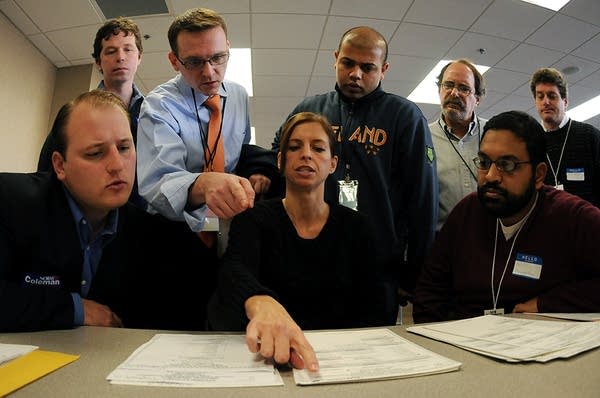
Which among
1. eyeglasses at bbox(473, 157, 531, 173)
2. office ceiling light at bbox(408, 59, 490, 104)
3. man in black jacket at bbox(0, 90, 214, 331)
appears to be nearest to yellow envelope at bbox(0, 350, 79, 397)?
man in black jacket at bbox(0, 90, 214, 331)

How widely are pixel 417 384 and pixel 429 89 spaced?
529 centimetres

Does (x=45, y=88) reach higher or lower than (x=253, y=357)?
higher

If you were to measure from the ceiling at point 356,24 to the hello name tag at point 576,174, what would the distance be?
191cm

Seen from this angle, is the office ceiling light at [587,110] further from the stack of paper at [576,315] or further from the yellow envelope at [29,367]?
the yellow envelope at [29,367]

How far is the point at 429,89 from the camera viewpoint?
5.18 metres

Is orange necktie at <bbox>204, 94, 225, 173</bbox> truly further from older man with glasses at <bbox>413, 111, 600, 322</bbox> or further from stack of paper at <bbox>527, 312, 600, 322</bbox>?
stack of paper at <bbox>527, 312, 600, 322</bbox>

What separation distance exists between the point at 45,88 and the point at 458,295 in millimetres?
5033

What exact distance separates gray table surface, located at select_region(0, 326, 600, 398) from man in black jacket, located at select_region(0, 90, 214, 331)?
0.23 metres

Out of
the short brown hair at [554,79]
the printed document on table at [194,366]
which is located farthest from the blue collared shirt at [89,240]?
the short brown hair at [554,79]

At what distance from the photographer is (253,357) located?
648 mm

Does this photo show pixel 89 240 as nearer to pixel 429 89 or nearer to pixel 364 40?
pixel 364 40

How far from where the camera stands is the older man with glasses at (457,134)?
202 cm

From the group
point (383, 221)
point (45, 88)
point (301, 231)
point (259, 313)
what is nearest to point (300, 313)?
point (301, 231)

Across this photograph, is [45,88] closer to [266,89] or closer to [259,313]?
[266,89]
